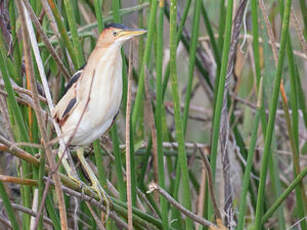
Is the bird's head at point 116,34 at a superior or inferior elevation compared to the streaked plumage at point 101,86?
superior

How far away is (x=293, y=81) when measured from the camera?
1309 mm

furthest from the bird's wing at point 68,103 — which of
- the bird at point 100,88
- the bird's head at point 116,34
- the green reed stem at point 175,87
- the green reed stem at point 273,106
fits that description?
the green reed stem at point 273,106

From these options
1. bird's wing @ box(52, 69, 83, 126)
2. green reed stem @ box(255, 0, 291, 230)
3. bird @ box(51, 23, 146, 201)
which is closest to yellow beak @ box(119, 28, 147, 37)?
bird @ box(51, 23, 146, 201)

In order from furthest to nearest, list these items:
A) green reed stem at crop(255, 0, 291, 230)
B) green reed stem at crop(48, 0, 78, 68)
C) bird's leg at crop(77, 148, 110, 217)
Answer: green reed stem at crop(48, 0, 78, 68)
bird's leg at crop(77, 148, 110, 217)
green reed stem at crop(255, 0, 291, 230)

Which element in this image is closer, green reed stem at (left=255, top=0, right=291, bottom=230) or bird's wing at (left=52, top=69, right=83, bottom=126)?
green reed stem at (left=255, top=0, right=291, bottom=230)

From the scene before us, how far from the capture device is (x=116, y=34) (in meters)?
1.14

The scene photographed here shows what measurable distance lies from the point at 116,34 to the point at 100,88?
4.6 inches

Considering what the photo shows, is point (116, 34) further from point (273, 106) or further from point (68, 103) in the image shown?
point (273, 106)

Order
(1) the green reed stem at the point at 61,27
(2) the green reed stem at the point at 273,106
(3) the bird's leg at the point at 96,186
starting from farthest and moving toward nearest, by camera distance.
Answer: (1) the green reed stem at the point at 61,27
(3) the bird's leg at the point at 96,186
(2) the green reed stem at the point at 273,106

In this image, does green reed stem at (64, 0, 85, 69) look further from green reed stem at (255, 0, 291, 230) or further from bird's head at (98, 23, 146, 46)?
green reed stem at (255, 0, 291, 230)

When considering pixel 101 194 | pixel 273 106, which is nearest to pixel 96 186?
pixel 101 194

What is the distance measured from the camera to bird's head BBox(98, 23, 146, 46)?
1121 mm

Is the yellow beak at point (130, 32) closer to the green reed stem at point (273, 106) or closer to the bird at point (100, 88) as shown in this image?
the bird at point (100, 88)

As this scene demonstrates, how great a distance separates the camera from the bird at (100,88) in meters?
1.15
